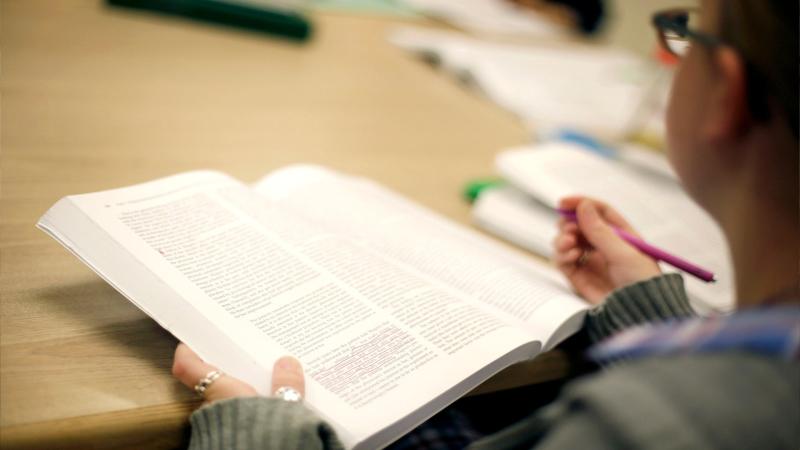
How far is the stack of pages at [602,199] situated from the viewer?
2.70ft

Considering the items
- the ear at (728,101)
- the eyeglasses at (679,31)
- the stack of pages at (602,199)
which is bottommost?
the stack of pages at (602,199)

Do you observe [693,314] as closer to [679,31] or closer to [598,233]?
[598,233]

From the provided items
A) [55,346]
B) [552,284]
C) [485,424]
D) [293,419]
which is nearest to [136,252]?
[55,346]

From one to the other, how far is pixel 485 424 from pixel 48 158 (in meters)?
0.61

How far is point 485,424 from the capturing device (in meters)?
0.91

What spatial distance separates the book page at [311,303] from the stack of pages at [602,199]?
23 cm

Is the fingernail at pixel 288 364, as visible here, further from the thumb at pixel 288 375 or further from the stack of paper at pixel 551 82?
the stack of paper at pixel 551 82

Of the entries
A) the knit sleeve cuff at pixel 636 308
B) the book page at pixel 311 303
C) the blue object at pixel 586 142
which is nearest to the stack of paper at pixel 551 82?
the blue object at pixel 586 142

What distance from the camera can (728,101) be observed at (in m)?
0.51

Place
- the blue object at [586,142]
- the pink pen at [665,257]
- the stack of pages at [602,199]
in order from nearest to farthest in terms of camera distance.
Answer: the pink pen at [665,257]
the stack of pages at [602,199]
the blue object at [586,142]

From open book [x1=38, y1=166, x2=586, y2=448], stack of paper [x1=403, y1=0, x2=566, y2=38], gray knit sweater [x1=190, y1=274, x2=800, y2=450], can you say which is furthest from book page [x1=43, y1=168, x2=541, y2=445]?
stack of paper [x1=403, y1=0, x2=566, y2=38]

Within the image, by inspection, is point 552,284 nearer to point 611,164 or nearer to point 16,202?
point 611,164

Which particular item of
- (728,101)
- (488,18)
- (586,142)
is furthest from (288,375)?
(488,18)

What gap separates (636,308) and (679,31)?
25cm
